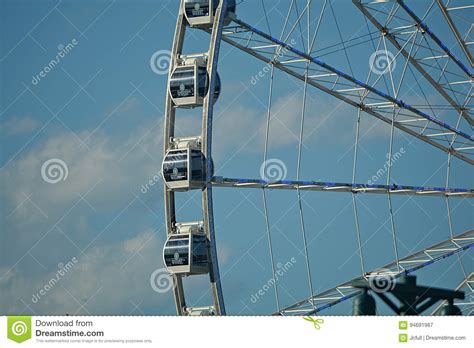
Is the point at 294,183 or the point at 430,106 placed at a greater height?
the point at 430,106

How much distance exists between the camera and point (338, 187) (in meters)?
33.4

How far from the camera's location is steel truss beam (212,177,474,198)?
2989 cm

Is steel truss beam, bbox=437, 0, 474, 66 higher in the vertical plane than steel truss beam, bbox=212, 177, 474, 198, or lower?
higher

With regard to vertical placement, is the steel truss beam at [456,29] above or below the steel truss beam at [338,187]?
above

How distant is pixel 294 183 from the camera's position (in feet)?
102

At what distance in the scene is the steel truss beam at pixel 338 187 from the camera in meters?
29.9
